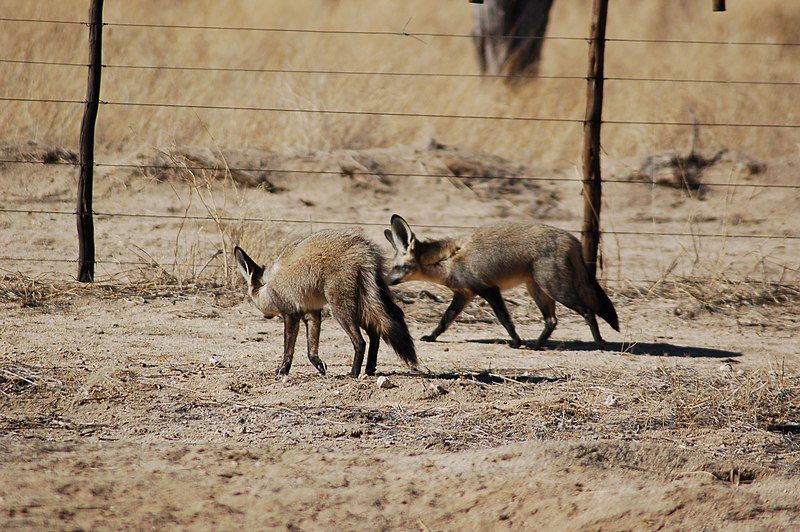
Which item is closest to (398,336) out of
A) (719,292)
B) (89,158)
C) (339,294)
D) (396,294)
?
(339,294)

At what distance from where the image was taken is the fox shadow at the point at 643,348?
25.9 feet

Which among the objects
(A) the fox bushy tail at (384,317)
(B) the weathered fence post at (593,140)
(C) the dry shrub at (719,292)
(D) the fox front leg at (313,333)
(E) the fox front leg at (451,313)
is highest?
(B) the weathered fence post at (593,140)

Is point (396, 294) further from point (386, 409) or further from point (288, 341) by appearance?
point (386, 409)

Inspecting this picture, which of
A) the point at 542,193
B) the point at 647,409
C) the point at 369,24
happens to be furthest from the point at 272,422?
the point at 369,24

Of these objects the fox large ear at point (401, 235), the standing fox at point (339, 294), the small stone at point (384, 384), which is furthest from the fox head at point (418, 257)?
the small stone at point (384, 384)

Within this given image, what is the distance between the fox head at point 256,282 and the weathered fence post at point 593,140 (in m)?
3.56

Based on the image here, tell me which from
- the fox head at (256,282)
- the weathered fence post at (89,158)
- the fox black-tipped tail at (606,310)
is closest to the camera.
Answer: the fox head at (256,282)

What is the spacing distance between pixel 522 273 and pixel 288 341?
8.14 feet

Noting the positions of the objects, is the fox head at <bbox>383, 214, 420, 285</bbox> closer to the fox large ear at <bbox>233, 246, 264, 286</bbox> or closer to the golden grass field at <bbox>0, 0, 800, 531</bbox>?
the golden grass field at <bbox>0, 0, 800, 531</bbox>

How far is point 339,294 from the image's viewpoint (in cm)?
652

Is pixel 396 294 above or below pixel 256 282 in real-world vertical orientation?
below

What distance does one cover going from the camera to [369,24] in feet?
64.7

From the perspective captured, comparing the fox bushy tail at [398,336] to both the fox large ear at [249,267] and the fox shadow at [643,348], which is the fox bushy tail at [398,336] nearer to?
the fox large ear at [249,267]

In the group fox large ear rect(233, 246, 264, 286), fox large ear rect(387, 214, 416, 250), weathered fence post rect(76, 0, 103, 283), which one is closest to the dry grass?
weathered fence post rect(76, 0, 103, 283)
